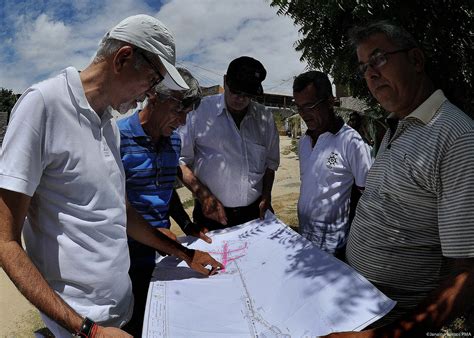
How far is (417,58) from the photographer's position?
1.76 metres

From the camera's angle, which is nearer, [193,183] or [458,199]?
[458,199]

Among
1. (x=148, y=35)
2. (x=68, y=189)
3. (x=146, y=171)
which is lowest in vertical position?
(x=146, y=171)

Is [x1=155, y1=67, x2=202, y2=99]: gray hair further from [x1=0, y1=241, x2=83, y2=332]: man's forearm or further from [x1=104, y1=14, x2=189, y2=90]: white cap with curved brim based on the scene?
[x1=0, y1=241, x2=83, y2=332]: man's forearm

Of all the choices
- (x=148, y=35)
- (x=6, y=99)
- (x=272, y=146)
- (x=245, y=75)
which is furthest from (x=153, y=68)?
(x=6, y=99)

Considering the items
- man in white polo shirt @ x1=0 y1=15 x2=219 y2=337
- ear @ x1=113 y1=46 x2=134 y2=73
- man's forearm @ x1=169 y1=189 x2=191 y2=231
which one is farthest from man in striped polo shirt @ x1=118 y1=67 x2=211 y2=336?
ear @ x1=113 y1=46 x2=134 y2=73

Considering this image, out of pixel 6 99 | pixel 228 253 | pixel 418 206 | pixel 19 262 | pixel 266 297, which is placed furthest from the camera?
pixel 6 99

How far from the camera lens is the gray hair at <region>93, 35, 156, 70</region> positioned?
153cm

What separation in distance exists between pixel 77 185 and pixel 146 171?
2.60 ft

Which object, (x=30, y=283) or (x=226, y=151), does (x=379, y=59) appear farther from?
(x=30, y=283)

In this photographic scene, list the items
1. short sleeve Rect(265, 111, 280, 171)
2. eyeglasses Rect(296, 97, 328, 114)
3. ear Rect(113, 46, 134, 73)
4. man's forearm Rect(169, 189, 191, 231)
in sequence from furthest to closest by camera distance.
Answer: short sleeve Rect(265, 111, 280, 171) < eyeglasses Rect(296, 97, 328, 114) < man's forearm Rect(169, 189, 191, 231) < ear Rect(113, 46, 134, 73)

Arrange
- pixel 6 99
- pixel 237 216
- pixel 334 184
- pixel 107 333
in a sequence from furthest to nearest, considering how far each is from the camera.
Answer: pixel 6 99
pixel 237 216
pixel 334 184
pixel 107 333

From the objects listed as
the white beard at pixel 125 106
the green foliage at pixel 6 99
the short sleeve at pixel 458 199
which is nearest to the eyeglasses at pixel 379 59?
the short sleeve at pixel 458 199

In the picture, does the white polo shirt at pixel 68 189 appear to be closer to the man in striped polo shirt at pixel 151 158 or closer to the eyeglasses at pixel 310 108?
the man in striped polo shirt at pixel 151 158

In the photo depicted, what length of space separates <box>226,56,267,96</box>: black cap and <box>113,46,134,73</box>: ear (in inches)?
57.4
